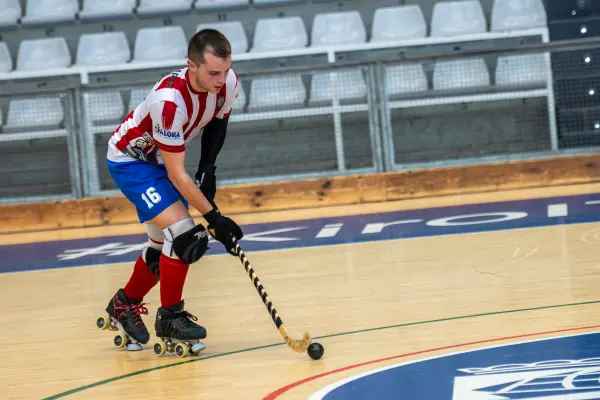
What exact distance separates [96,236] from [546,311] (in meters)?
5.62

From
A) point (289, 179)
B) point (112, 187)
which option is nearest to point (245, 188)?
point (289, 179)

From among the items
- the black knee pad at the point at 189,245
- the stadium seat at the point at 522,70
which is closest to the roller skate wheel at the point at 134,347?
the black knee pad at the point at 189,245

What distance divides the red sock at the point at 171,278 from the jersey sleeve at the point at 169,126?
0.48 metres

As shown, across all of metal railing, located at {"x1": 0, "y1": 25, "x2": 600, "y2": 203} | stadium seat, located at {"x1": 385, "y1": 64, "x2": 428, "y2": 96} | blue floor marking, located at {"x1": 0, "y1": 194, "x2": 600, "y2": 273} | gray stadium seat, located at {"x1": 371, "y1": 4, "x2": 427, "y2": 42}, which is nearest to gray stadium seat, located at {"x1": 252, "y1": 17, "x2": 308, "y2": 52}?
gray stadium seat, located at {"x1": 371, "y1": 4, "x2": 427, "y2": 42}

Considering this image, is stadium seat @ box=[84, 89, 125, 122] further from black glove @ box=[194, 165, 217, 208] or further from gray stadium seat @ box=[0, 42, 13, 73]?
black glove @ box=[194, 165, 217, 208]

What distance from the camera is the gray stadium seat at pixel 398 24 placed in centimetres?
1221

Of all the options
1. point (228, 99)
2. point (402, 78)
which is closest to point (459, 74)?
point (402, 78)

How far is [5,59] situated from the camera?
1246cm

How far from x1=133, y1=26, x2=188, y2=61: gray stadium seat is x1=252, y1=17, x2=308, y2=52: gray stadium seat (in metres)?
0.83

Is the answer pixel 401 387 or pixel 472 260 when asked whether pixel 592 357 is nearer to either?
pixel 401 387

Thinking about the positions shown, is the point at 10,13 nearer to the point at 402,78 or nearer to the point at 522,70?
the point at 402,78

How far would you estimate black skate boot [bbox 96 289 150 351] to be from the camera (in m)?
4.87

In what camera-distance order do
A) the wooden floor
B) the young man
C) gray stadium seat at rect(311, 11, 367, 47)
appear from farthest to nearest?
gray stadium seat at rect(311, 11, 367, 47) < the young man < the wooden floor

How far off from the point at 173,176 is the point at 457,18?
828 cm
